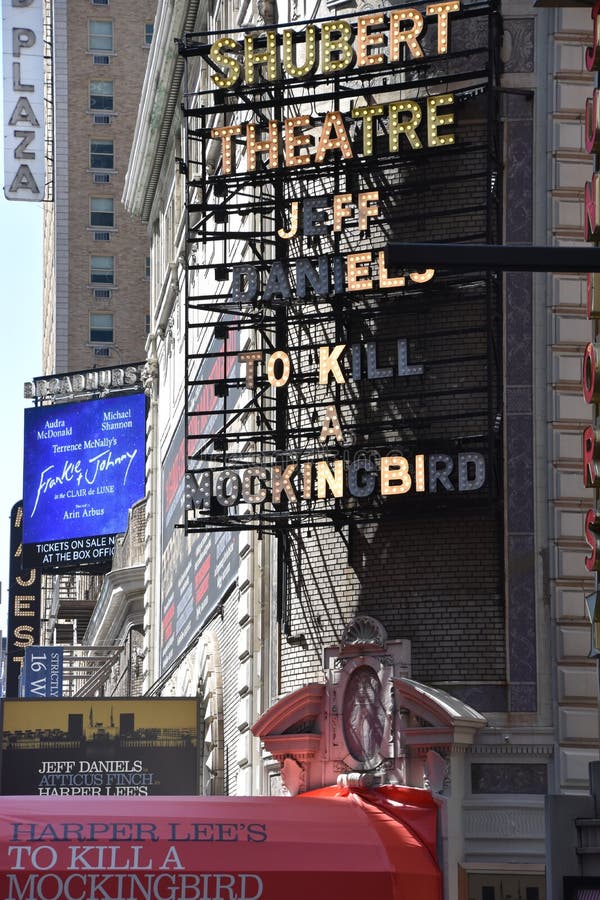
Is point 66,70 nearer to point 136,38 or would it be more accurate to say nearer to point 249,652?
point 136,38

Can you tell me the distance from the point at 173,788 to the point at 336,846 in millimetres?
12064

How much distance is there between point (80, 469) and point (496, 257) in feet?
163

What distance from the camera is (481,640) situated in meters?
25.7

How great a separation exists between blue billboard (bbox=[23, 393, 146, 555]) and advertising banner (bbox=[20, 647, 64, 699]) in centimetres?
688

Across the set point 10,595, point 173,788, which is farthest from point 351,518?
point 10,595

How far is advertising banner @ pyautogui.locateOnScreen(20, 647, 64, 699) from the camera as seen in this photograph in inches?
2130

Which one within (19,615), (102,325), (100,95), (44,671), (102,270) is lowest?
(44,671)

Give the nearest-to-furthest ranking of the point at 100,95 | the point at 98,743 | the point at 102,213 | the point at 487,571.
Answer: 1. the point at 487,571
2. the point at 98,743
3. the point at 102,213
4. the point at 100,95

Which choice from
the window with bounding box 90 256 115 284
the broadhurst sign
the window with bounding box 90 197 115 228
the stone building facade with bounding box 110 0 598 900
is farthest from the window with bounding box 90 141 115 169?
the stone building facade with bounding box 110 0 598 900

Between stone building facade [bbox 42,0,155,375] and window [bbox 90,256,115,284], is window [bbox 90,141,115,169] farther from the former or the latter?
window [bbox 90,256,115,284]

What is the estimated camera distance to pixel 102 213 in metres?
99.0

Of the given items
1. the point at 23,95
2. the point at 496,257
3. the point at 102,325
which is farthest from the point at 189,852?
the point at 102,325

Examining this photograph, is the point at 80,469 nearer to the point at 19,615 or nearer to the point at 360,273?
the point at 19,615

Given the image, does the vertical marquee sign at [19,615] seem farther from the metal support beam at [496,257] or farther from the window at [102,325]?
the metal support beam at [496,257]
